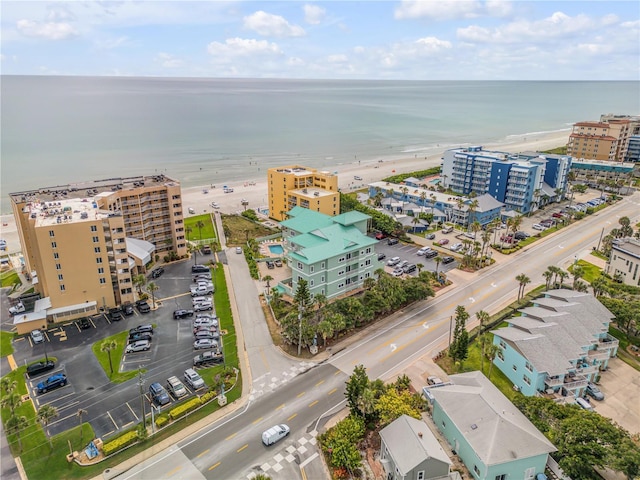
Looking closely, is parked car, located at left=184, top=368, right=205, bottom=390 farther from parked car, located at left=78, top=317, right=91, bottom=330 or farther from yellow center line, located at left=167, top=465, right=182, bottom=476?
parked car, located at left=78, top=317, right=91, bottom=330

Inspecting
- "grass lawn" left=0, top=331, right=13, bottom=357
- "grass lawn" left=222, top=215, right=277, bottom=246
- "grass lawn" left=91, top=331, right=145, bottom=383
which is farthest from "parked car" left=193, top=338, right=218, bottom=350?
"grass lawn" left=222, top=215, right=277, bottom=246

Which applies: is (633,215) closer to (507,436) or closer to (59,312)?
(507,436)

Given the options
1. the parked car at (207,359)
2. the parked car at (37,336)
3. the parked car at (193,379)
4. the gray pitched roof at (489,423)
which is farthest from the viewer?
the parked car at (37,336)

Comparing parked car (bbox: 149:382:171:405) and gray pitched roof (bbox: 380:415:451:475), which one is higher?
gray pitched roof (bbox: 380:415:451:475)

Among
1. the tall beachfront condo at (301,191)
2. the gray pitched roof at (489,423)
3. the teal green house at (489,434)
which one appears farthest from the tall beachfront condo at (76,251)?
the teal green house at (489,434)

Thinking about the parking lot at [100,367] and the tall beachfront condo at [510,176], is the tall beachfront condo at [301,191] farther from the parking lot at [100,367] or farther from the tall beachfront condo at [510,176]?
the tall beachfront condo at [510,176]

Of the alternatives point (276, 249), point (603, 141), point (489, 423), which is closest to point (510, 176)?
point (276, 249)
